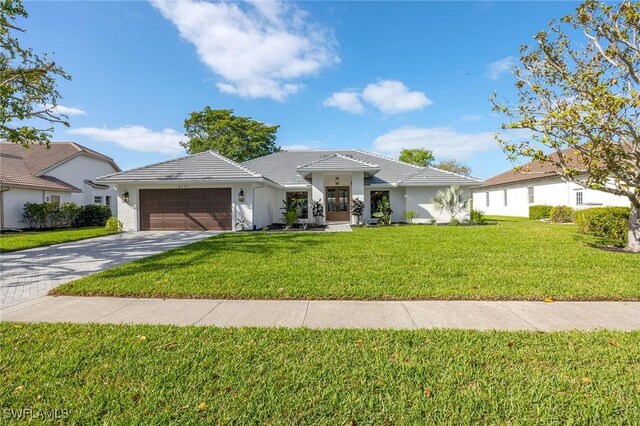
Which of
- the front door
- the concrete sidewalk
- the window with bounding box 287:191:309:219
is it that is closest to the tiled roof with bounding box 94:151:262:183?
the window with bounding box 287:191:309:219

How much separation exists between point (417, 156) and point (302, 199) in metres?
32.5

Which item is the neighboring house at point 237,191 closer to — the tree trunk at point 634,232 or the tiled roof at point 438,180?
the tiled roof at point 438,180

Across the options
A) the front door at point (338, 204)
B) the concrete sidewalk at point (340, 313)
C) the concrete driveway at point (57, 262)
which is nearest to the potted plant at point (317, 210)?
the front door at point (338, 204)

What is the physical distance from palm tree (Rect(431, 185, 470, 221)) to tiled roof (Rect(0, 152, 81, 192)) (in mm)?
25811

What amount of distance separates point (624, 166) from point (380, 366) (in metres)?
10.5

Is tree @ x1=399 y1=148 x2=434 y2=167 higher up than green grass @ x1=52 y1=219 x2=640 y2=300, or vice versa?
tree @ x1=399 y1=148 x2=434 y2=167

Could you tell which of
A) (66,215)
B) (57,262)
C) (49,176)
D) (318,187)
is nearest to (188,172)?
(318,187)

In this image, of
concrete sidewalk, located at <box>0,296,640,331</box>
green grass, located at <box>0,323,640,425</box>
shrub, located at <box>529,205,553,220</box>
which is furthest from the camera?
shrub, located at <box>529,205,553,220</box>

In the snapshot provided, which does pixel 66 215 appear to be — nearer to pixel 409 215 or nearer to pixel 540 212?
pixel 409 215

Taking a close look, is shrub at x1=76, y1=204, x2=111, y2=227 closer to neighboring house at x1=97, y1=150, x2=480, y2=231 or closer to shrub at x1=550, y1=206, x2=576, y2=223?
neighboring house at x1=97, y1=150, x2=480, y2=231

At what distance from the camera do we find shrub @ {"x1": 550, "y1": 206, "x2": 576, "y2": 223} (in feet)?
64.3

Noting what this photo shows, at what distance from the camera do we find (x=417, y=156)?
155 ft

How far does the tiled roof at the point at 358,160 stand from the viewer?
19.1 metres

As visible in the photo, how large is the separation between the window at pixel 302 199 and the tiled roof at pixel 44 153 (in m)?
18.4
